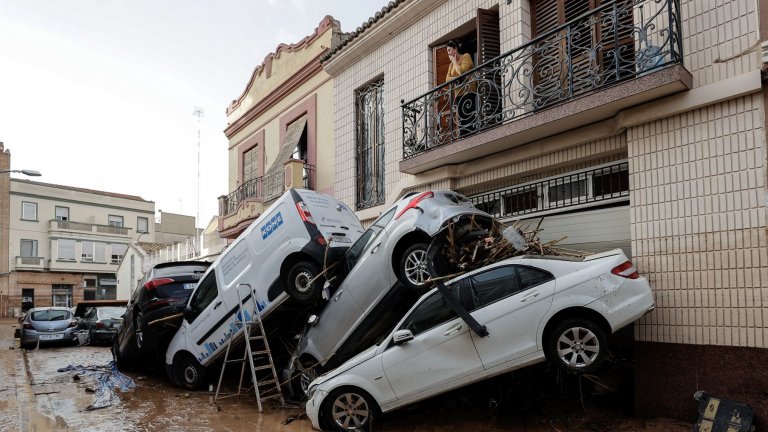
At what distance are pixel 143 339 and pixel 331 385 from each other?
556 centimetres

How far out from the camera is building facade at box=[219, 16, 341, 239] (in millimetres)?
14336

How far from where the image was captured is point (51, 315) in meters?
18.3

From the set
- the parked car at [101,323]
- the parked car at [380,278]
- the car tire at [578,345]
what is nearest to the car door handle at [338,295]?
the parked car at [380,278]

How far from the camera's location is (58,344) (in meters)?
18.1

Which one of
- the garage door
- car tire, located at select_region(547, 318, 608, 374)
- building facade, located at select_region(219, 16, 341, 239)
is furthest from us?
building facade, located at select_region(219, 16, 341, 239)

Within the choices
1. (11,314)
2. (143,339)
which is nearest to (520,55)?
(143,339)

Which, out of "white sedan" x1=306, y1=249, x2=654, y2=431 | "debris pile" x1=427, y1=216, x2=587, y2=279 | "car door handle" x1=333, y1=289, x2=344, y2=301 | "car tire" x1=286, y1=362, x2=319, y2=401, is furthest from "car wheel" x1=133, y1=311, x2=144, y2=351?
"debris pile" x1=427, y1=216, x2=587, y2=279

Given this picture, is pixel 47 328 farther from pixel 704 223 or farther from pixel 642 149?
pixel 704 223

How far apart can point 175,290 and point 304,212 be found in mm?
4045

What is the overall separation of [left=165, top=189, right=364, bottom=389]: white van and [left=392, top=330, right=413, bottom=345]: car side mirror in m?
2.13

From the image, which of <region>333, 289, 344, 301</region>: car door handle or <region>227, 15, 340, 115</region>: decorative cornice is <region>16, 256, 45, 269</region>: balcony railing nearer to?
<region>227, 15, 340, 115</region>: decorative cornice

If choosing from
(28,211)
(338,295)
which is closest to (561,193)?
(338,295)

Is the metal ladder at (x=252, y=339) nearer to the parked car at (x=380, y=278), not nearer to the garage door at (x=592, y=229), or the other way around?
the parked car at (x=380, y=278)

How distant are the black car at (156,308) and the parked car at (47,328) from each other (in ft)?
25.2
